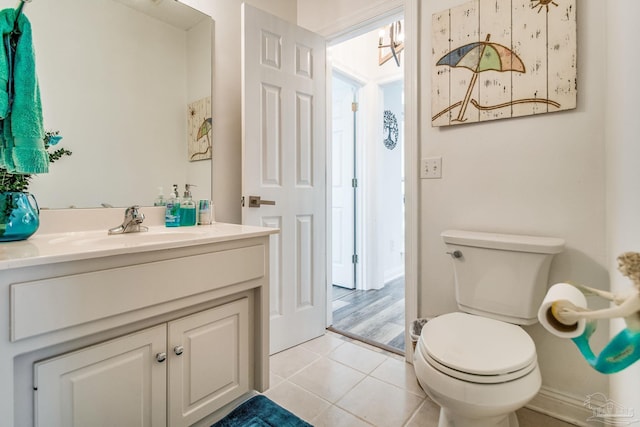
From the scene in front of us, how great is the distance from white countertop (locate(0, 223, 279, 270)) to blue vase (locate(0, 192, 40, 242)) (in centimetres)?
3

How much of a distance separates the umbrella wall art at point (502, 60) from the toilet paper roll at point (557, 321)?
1200 millimetres

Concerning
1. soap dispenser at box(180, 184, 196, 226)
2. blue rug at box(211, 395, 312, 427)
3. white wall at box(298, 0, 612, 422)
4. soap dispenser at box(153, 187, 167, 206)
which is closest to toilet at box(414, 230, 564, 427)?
white wall at box(298, 0, 612, 422)

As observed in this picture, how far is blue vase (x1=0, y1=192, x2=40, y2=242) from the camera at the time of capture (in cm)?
99

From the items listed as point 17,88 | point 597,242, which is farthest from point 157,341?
point 597,242

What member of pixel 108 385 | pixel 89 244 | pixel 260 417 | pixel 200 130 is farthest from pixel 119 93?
pixel 260 417

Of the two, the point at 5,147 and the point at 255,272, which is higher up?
the point at 5,147

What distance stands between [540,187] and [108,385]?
182 centimetres

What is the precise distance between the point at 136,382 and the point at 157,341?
0.42 ft

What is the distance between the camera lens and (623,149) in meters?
0.97

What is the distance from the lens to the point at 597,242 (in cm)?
129

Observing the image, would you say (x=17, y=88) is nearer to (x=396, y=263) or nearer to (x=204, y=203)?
(x=204, y=203)

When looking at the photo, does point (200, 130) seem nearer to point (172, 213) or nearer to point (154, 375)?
point (172, 213)

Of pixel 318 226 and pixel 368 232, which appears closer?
pixel 318 226

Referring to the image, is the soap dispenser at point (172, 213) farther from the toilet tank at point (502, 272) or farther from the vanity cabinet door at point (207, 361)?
the toilet tank at point (502, 272)
